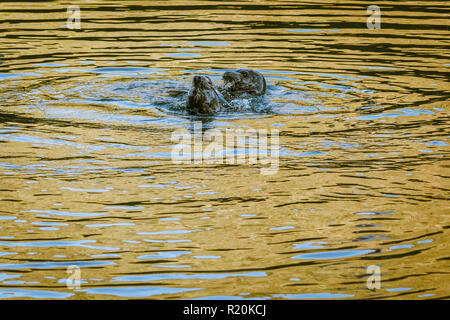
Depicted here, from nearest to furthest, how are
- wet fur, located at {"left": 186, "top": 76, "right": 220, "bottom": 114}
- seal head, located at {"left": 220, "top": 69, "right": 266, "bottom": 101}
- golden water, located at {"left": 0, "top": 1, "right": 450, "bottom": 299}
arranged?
golden water, located at {"left": 0, "top": 1, "right": 450, "bottom": 299} < wet fur, located at {"left": 186, "top": 76, "right": 220, "bottom": 114} < seal head, located at {"left": 220, "top": 69, "right": 266, "bottom": 101}

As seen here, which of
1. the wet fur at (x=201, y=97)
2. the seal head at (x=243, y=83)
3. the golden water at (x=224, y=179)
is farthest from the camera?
the seal head at (x=243, y=83)

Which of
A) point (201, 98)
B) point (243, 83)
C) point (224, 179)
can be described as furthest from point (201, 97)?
point (224, 179)

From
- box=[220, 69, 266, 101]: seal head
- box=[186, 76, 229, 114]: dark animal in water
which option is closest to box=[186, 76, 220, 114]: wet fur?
box=[186, 76, 229, 114]: dark animal in water

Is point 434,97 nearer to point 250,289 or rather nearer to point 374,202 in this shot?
point 374,202

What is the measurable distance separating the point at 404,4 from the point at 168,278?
13.8 m

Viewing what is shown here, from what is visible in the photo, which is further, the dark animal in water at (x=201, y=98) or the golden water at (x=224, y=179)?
the dark animal in water at (x=201, y=98)

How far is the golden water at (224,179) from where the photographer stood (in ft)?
17.3

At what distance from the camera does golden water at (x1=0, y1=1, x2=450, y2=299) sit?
5.28 m

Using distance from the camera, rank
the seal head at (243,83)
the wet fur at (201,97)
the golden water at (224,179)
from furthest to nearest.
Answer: the seal head at (243,83) → the wet fur at (201,97) → the golden water at (224,179)

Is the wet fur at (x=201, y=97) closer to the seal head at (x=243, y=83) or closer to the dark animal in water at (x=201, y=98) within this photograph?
the dark animal in water at (x=201, y=98)

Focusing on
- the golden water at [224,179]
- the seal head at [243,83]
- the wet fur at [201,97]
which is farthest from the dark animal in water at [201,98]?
the seal head at [243,83]

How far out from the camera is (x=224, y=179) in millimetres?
6977

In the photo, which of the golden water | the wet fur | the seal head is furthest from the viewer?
the seal head

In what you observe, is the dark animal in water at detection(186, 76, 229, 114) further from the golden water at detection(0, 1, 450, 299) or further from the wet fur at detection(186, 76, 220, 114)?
the golden water at detection(0, 1, 450, 299)
